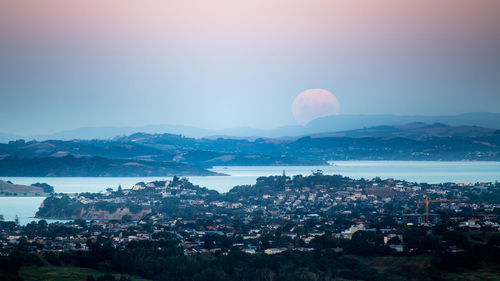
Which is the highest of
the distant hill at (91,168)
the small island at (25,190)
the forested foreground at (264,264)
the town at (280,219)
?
the distant hill at (91,168)

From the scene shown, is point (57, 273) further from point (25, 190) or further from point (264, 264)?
point (25, 190)

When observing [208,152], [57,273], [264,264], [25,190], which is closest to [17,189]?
[25,190]

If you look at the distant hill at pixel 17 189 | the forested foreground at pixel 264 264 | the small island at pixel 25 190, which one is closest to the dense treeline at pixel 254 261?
the forested foreground at pixel 264 264

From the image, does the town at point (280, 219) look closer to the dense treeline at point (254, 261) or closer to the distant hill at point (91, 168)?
the dense treeline at point (254, 261)

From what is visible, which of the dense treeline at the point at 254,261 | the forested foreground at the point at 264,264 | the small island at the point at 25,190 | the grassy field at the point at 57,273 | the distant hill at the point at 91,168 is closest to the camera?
the grassy field at the point at 57,273

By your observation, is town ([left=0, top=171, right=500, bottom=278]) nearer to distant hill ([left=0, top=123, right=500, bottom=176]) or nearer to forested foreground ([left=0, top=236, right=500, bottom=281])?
forested foreground ([left=0, top=236, right=500, bottom=281])

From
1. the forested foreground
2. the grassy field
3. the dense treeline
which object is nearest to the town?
the dense treeline
